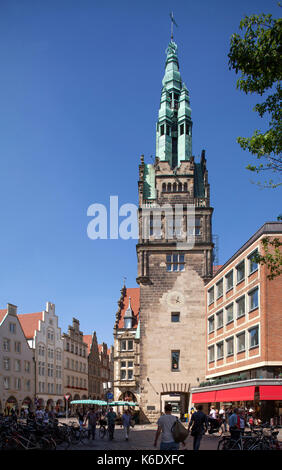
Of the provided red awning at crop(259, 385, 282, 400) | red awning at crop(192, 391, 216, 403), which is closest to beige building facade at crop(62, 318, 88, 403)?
red awning at crop(192, 391, 216, 403)

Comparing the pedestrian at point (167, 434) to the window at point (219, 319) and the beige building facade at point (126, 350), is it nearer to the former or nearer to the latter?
the window at point (219, 319)

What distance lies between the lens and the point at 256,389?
34.5 metres

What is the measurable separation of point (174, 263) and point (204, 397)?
535 inches

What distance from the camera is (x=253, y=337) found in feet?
125

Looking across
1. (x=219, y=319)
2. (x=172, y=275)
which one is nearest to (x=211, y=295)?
(x=219, y=319)

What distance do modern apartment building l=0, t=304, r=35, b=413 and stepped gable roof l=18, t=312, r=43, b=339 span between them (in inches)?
145

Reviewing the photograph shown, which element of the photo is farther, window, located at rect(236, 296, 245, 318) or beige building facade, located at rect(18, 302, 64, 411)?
beige building facade, located at rect(18, 302, 64, 411)

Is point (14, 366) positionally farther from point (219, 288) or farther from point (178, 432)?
point (178, 432)

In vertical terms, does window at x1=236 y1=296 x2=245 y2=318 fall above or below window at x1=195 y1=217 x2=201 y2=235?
below

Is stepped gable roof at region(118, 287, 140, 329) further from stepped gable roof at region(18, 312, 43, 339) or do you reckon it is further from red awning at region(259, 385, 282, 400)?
red awning at region(259, 385, 282, 400)

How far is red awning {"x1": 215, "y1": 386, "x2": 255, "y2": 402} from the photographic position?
114 feet
